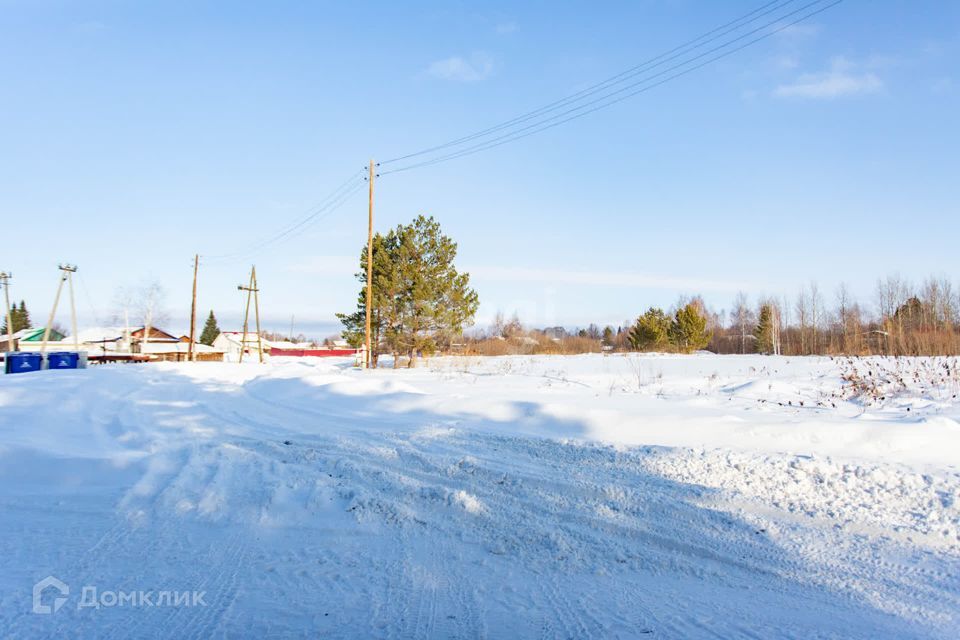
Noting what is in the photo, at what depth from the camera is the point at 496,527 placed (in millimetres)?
4152

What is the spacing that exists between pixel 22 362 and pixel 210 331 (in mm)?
93552

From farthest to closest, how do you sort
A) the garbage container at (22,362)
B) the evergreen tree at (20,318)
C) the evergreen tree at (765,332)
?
1. the evergreen tree at (20,318)
2. the evergreen tree at (765,332)
3. the garbage container at (22,362)

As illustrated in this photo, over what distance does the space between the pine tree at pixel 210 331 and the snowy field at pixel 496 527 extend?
111408 mm

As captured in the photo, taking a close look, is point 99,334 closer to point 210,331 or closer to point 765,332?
point 210,331

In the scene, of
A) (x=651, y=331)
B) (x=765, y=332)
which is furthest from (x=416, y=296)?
(x=765, y=332)

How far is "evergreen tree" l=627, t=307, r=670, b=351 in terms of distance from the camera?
167 feet

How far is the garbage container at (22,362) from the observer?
74.4 ft

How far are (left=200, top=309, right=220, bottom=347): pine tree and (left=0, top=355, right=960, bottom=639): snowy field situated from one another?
111m

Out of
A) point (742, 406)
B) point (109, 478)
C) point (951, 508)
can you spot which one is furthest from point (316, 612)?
point (742, 406)

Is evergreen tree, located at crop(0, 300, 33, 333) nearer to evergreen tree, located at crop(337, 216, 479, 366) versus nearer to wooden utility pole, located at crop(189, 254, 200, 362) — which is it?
wooden utility pole, located at crop(189, 254, 200, 362)

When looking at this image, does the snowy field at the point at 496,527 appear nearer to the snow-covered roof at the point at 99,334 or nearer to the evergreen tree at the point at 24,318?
the snow-covered roof at the point at 99,334

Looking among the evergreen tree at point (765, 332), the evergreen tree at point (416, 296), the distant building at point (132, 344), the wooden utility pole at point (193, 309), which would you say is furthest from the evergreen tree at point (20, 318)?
the evergreen tree at point (765, 332)

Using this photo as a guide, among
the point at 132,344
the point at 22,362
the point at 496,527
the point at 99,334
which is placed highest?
the point at 99,334

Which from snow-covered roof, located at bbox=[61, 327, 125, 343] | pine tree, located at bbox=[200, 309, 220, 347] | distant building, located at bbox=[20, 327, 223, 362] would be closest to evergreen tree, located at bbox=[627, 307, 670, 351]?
distant building, located at bbox=[20, 327, 223, 362]
